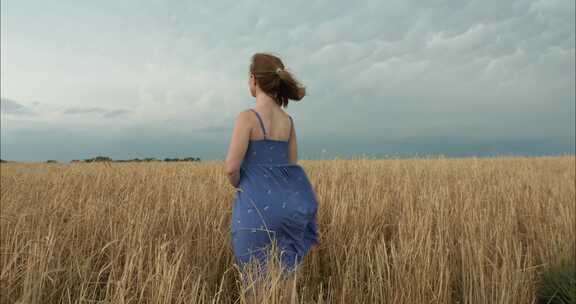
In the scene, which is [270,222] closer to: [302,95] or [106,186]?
[302,95]

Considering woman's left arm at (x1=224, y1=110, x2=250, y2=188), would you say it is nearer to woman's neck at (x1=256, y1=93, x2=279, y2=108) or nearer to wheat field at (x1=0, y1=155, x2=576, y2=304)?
woman's neck at (x1=256, y1=93, x2=279, y2=108)

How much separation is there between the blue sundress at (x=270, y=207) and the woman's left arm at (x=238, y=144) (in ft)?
0.23

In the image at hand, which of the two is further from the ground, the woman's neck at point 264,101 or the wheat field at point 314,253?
the woman's neck at point 264,101

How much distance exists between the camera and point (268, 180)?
88.2 inches

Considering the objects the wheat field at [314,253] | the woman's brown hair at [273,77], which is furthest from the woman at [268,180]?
the wheat field at [314,253]

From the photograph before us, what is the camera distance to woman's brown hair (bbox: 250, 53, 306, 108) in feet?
7.49

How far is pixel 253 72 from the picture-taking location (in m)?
2.34

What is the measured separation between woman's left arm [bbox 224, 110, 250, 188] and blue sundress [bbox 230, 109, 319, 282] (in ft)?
0.23

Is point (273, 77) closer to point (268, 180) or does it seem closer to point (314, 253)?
point (268, 180)

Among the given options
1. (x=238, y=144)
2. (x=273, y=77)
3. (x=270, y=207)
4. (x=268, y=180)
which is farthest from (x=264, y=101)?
(x=270, y=207)

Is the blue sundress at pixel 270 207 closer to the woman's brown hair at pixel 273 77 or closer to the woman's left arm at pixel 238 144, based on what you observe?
the woman's left arm at pixel 238 144

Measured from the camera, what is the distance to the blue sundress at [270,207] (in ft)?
7.07

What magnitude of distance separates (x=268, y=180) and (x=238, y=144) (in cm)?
25

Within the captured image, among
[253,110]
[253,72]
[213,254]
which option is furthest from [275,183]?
[213,254]
